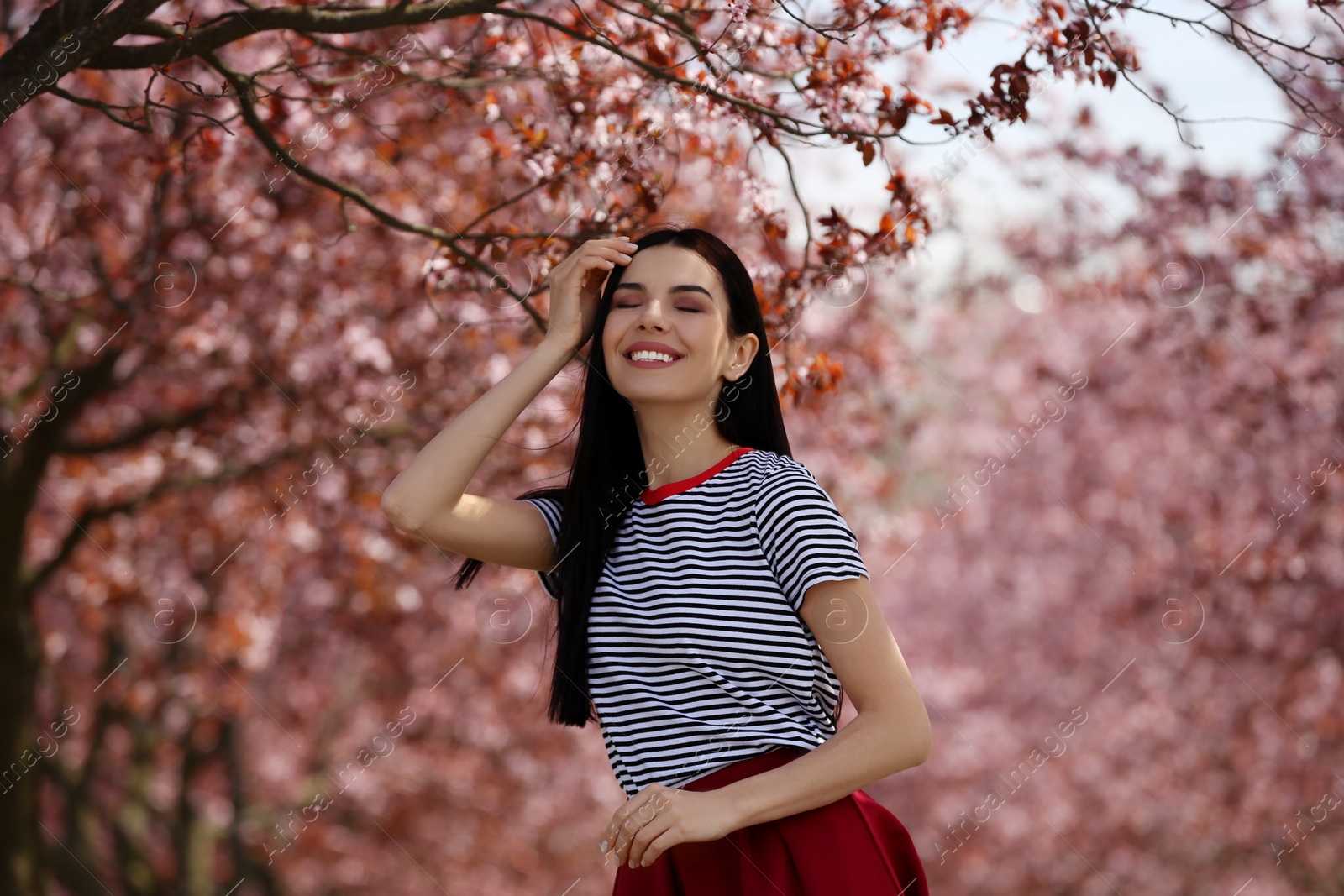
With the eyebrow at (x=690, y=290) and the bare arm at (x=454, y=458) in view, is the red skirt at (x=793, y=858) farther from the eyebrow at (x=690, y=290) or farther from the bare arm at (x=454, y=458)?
the eyebrow at (x=690, y=290)

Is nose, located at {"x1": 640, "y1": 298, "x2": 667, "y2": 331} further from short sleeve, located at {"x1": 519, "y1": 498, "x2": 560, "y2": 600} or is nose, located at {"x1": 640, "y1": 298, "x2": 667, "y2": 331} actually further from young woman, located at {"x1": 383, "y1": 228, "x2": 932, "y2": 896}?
short sleeve, located at {"x1": 519, "y1": 498, "x2": 560, "y2": 600}

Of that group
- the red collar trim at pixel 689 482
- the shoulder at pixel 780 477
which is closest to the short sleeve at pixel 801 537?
the shoulder at pixel 780 477

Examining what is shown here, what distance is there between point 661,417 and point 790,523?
0.43m

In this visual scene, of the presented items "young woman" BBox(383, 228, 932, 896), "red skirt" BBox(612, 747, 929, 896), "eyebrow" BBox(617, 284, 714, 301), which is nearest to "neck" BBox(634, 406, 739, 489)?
"young woman" BBox(383, 228, 932, 896)

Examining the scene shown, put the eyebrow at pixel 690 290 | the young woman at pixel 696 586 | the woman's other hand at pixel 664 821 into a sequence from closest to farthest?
the woman's other hand at pixel 664 821 → the young woman at pixel 696 586 → the eyebrow at pixel 690 290

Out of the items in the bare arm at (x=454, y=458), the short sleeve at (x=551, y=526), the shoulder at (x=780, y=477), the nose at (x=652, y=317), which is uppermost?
the nose at (x=652, y=317)

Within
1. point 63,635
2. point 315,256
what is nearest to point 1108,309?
point 315,256

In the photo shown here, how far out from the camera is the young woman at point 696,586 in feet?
6.91

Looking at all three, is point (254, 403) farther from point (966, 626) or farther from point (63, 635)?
point (966, 626)

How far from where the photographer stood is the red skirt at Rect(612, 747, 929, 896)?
6.96 ft

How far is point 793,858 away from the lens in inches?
84.2

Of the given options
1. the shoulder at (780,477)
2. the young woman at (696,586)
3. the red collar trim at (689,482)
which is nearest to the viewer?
the young woman at (696,586)

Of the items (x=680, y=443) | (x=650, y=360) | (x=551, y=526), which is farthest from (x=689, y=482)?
(x=551, y=526)

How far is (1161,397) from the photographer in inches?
453
